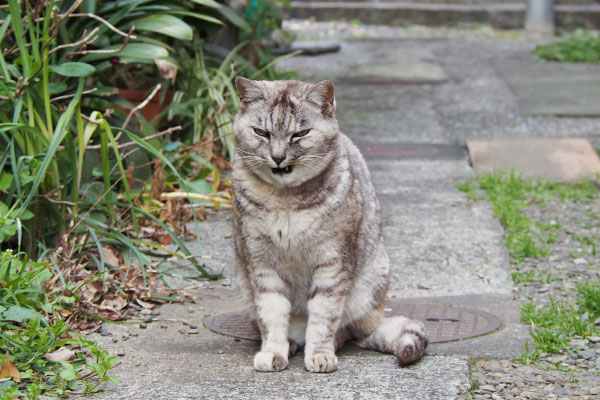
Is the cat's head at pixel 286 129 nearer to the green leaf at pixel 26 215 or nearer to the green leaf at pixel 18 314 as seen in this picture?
the green leaf at pixel 18 314

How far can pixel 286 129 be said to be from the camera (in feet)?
10.4

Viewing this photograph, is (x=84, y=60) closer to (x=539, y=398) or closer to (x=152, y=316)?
(x=152, y=316)

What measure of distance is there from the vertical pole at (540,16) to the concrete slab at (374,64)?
207 cm

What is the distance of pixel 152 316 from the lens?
149 inches

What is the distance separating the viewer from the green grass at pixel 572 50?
9594 millimetres

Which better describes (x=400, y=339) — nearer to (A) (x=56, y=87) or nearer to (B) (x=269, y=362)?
(B) (x=269, y=362)

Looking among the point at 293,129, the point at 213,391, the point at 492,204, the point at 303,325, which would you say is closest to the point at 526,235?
the point at 492,204

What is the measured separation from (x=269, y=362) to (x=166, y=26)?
2670mm

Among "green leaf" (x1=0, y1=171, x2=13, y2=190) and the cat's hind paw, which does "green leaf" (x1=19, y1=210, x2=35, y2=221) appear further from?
the cat's hind paw

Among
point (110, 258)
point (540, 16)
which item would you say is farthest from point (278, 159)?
point (540, 16)

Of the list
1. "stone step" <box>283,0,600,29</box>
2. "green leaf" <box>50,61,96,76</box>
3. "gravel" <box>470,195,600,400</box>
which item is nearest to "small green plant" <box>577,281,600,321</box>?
"gravel" <box>470,195,600,400</box>

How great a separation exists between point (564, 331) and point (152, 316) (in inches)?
74.4

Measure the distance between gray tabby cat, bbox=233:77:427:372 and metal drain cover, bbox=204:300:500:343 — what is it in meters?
0.25

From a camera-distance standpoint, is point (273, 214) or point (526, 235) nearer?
point (273, 214)
